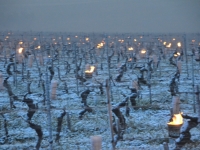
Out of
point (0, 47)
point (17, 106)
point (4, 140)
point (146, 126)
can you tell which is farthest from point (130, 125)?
point (0, 47)

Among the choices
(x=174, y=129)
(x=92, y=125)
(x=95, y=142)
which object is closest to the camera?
(x=95, y=142)

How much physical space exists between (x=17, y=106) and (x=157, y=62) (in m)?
6.15

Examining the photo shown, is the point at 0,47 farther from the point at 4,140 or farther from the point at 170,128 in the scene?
the point at 170,128

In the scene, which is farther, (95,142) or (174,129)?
(174,129)

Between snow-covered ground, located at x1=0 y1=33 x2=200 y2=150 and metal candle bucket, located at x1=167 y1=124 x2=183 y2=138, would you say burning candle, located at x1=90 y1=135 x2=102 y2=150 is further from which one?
metal candle bucket, located at x1=167 y1=124 x2=183 y2=138

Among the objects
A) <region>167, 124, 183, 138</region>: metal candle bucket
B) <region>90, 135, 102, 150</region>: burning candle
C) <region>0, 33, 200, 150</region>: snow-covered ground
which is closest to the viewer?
<region>90, 135, 102, 150</region>: burning candle

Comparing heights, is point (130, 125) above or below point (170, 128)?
below

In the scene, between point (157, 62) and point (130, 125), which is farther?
point (157, 62)

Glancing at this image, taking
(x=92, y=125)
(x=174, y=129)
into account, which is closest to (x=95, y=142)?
(x=174, y=129)

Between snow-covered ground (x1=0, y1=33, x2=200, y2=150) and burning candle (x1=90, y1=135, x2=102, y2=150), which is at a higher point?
burning candle (x1=90, y1=135, x2=102, y2=150)

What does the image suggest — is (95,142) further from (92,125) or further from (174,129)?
(92,125)

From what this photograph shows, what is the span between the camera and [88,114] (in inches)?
251

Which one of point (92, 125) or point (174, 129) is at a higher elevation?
point (174, 129)

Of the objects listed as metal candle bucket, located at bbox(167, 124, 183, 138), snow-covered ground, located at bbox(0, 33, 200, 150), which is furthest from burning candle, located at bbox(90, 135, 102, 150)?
metal candle bucket, located at bbox(167, 124, 183, 138)
